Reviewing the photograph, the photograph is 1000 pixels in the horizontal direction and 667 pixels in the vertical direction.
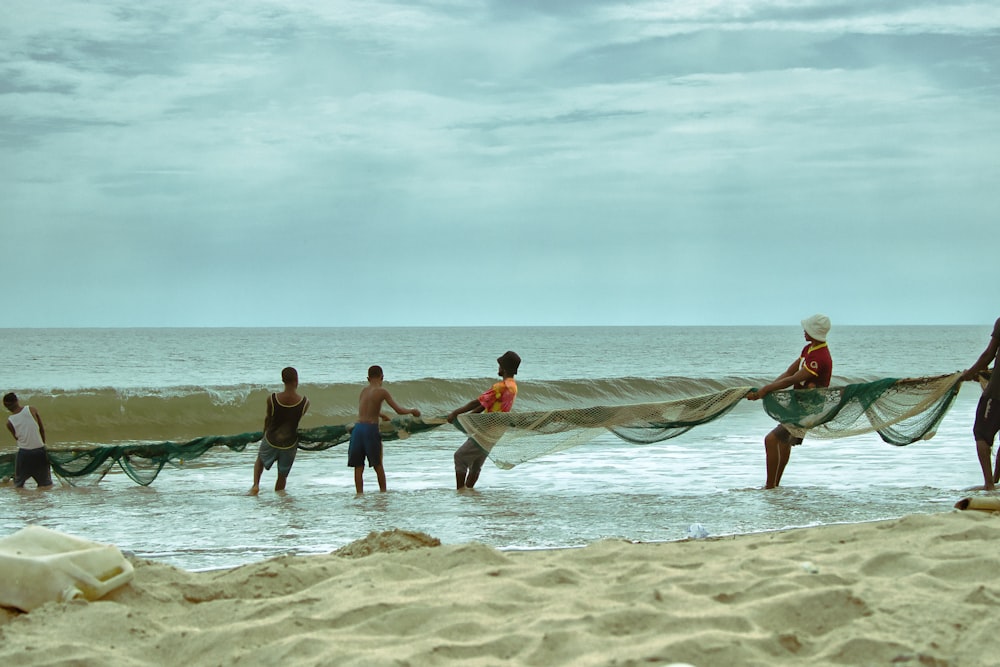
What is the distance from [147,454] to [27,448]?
125cm

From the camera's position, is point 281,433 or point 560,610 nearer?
point 560,610

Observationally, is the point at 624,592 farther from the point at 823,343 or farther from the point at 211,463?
the point at 211,463

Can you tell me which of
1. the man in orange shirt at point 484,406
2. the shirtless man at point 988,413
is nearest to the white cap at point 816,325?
the shirtless man at point 988,413

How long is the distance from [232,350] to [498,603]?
6081cm

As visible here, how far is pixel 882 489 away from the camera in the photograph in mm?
8727

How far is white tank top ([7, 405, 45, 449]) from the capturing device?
9984 millimetres

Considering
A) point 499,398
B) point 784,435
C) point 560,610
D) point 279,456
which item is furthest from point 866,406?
point 279,456

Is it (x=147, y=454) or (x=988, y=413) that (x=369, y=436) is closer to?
(x=147, y=454)

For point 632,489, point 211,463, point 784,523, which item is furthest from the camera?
point 211,463

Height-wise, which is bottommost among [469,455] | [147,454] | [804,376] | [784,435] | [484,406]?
[147,454]

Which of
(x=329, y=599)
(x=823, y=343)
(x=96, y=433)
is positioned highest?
(x=823, y=343)

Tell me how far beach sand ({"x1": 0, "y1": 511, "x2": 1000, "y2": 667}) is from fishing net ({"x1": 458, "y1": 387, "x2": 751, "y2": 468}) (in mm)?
3544

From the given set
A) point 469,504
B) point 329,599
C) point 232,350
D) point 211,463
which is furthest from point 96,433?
point 232,350

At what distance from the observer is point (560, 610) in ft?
12.1
